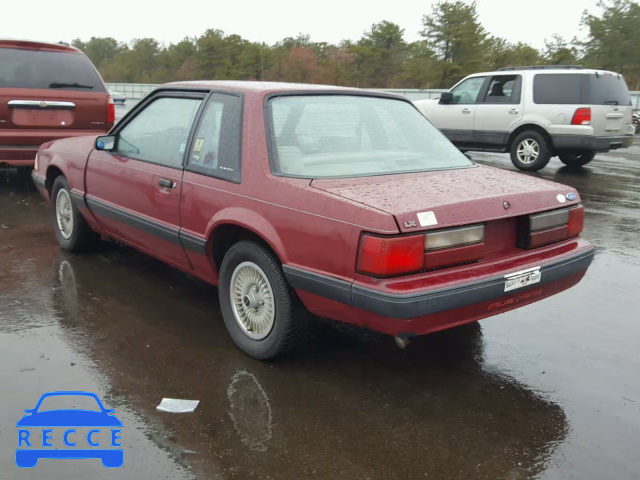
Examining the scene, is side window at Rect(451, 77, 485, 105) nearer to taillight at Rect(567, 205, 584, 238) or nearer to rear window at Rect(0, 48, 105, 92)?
rear window at Rect(0, 48, 105, 92)

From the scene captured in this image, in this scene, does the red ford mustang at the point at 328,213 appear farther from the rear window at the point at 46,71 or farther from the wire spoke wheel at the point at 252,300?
the rear window at the point at 46,71

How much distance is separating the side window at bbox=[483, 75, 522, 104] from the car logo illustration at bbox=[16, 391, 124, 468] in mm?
10445

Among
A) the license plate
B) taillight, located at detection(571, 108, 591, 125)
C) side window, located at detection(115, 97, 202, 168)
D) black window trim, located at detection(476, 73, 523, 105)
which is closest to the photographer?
the license plate

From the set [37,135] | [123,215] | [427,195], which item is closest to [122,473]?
[427,195]

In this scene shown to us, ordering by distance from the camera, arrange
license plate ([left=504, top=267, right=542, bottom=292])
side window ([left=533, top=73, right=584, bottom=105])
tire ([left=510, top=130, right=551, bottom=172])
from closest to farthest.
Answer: license plate ([left=504, top=267, right=542, bottom=292]) → side window ([left=533, top=73, right=584, bottom=105]) → tire ([left=510, top=130, right=551, bottom=172])

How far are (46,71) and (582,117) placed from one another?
27.7 feet

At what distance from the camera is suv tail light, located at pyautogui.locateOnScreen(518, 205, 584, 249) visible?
3.49 m

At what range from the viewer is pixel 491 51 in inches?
2188

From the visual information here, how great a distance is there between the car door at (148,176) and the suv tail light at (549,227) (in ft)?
6.89

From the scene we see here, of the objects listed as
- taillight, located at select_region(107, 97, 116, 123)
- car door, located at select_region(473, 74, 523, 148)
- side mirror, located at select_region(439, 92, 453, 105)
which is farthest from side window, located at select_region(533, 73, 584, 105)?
taillight, located at select_region(107, 97, 116, 123)

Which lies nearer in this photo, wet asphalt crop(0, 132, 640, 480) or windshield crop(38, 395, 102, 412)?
wet asphalt crop(0, 132, 640, 480)

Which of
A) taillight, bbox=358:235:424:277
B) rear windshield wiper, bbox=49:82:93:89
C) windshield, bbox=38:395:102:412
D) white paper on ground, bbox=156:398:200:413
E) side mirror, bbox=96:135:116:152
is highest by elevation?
rear windshield wiper, bbox=49:82:93:89

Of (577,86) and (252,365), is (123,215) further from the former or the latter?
(577,86)

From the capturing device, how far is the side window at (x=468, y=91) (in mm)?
12672
